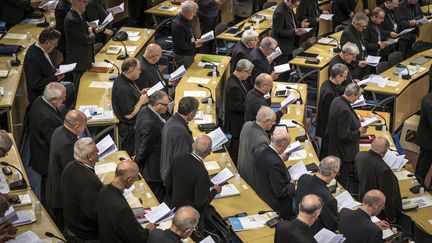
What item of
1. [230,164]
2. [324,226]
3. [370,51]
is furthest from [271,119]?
[370,51]

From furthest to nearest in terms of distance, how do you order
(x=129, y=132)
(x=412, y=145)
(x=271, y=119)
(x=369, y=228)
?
1. (x=412, y=145)
2. (x=129, y=132)
3. (x=271, y=119)
4. (x=369, y=228)

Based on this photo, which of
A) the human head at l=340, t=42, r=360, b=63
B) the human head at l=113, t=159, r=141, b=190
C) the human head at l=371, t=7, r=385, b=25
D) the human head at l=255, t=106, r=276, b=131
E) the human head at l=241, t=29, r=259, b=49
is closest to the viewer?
the human head at l=113, t=159, r=141, b=190

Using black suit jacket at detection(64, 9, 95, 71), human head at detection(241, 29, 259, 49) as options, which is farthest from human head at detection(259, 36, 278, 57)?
black suit jacket at detection(64, 9, 95, 71)

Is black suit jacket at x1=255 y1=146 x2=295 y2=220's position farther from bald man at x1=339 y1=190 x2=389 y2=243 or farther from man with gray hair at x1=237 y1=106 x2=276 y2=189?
bald man at x1=339 y1=190 x2=389 y2=243

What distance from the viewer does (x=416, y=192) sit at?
33.2 ft

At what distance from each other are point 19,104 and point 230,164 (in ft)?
13.3

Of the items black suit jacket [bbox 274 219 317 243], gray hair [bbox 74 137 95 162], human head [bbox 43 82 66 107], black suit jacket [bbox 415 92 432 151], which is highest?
gray hair [bbox 74 137 95 162]

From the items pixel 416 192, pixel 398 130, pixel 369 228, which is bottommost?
pixel 398 130

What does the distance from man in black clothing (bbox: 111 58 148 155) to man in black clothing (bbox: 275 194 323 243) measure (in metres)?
3.73

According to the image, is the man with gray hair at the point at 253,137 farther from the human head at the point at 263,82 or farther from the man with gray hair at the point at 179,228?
the man with gray hair at the point at 179,228

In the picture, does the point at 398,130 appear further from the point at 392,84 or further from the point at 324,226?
the point at 324,226

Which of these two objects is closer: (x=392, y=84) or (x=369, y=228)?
(x=369, y=228)

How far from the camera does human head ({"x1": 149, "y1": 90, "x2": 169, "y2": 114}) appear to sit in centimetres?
968

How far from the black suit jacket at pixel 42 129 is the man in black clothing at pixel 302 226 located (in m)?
3.53
